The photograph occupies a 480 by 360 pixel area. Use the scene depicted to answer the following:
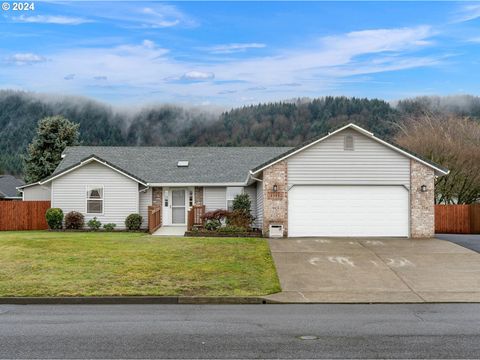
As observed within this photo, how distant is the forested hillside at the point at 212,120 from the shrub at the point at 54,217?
606 inches

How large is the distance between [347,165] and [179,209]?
1110 cm

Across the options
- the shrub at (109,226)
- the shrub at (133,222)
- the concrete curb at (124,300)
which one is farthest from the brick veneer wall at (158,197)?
the concrete curb at (124,300)

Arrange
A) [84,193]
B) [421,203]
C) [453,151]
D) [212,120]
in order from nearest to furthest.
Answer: [421,203]
[84,193]
[453,151]
[212,120]

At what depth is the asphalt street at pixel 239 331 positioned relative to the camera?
26.6 ft

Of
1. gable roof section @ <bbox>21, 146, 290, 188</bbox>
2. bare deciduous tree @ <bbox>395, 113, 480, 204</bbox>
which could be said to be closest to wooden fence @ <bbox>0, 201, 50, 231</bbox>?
gable roof section @ <bbox>21, 146, 290, 188</bbox>

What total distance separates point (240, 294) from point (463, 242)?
42.5 feet

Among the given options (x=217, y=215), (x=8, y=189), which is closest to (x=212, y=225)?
(x=217, y=215)

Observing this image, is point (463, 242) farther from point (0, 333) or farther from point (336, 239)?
point (0, 333)

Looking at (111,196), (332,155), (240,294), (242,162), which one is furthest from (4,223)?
(240,294)

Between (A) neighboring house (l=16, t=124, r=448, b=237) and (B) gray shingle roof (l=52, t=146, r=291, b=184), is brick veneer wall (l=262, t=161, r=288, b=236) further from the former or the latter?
(B) gray shingle roof (l=52, t=146, r=291, b=184)

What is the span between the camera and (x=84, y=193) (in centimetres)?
3008

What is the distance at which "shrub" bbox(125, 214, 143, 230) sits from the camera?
29.6 meters

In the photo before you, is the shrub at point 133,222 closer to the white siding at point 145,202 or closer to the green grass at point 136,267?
the white siding at point 145,202

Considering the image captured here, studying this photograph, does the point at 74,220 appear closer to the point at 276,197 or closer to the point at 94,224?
the point at 94,224
